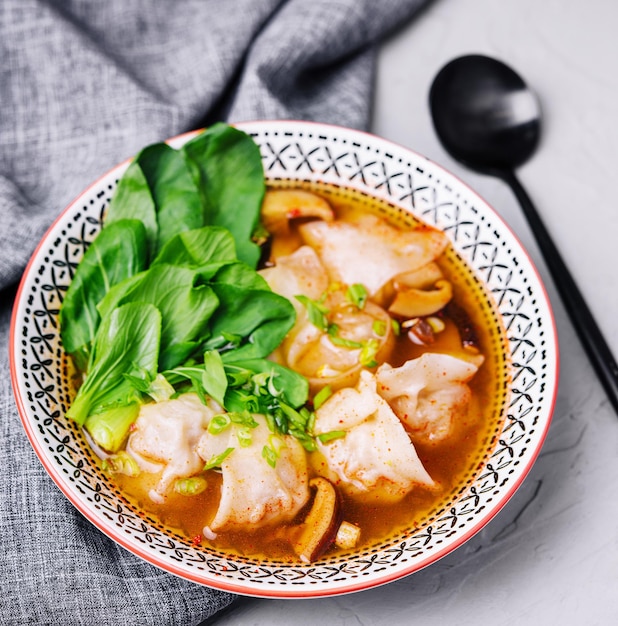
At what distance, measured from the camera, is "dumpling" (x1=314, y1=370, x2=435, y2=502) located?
7.72 feet

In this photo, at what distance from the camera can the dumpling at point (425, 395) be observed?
2.47 m

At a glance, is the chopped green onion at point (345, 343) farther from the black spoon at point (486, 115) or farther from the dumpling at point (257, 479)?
the black spoon at point (486, 115)

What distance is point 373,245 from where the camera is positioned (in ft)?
9.04

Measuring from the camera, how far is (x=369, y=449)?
2371 millimetres

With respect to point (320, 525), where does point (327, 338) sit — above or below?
above

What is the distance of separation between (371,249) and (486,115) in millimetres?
1006

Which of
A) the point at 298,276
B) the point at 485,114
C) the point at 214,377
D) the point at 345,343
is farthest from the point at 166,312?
the point at 485,114

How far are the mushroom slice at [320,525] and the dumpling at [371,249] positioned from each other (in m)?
0.76

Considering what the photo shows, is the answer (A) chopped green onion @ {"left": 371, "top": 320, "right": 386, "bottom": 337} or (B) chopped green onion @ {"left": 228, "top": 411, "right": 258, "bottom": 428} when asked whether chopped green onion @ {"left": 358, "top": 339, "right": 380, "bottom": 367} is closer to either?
(A) chopped green onion @ {"left": 371, "top": 320, "right": 386, "bottom": 337}

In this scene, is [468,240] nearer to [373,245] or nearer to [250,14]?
[373,245]

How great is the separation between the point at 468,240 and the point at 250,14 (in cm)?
152

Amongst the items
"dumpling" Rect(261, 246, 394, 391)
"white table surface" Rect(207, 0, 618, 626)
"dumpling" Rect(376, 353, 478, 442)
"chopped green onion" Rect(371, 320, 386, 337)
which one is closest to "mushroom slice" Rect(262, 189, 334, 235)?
"dumpling" Rect(261, 246, 394, 391)

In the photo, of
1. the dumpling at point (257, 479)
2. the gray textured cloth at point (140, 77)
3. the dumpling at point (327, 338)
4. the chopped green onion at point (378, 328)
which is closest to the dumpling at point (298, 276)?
the dumpling at point (327, 338)

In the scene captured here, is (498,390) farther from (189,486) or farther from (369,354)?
(189,486)
